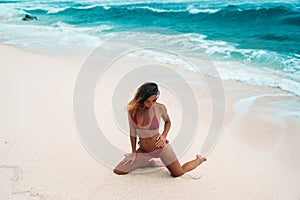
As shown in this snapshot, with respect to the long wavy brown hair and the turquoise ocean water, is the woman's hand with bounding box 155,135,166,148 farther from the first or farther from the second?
the turquoise ocean water

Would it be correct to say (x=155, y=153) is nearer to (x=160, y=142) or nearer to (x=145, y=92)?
(x=160, y=142)

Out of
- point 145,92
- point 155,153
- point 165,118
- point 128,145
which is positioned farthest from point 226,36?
point 145,92

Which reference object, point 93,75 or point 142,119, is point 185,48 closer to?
point 93,75

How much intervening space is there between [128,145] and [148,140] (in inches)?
28.8

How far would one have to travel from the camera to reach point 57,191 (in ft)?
8.98

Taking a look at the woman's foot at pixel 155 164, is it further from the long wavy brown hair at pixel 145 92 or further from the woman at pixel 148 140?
the long wavy brown hair at pixel 145 92

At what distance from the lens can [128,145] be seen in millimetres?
3635

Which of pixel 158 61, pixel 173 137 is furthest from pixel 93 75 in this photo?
pixel 173 137

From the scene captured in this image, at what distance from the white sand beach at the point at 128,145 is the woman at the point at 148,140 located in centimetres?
10

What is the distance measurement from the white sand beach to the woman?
100 mm

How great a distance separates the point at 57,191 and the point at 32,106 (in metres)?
2.06

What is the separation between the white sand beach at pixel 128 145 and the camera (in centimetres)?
280

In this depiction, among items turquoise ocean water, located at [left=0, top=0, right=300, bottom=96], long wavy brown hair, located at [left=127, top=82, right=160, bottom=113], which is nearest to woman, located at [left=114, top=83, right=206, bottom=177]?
long wavy brown hair, located at [left=127, top=82, right=160, bottom=113]

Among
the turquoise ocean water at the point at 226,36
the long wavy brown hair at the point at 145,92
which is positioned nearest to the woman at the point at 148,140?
the long wavy brown hair at the point at 145,92
